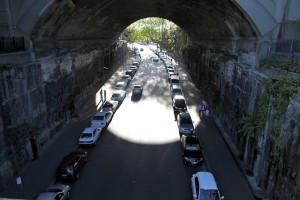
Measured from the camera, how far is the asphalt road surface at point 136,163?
13938mm

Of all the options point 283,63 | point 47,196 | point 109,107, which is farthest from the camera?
point 109,107

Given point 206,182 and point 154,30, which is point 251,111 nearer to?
point 206,182

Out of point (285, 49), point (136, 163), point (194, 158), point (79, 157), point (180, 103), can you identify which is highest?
point (285, 49)

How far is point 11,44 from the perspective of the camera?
15695 millimetres

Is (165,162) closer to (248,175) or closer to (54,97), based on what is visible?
(248,175)

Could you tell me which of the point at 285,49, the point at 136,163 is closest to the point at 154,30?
the point at 285,49

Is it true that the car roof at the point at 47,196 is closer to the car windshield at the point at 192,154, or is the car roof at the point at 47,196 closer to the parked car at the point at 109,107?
the car windshield at the point at 192,154

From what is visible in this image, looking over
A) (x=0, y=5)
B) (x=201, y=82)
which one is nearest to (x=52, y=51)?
(x=0, y=5)

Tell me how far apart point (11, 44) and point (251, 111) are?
15.3 meters

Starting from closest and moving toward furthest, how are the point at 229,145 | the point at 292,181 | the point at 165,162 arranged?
the point at 292,181
the point at 165,162
the point at 229,145

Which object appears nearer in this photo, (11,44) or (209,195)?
(209,195)

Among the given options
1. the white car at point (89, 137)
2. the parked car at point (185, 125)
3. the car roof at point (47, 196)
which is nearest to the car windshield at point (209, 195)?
the car roof at point (47, 196)

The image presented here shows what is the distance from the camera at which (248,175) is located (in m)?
15.3

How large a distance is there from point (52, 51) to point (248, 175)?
16.7m
